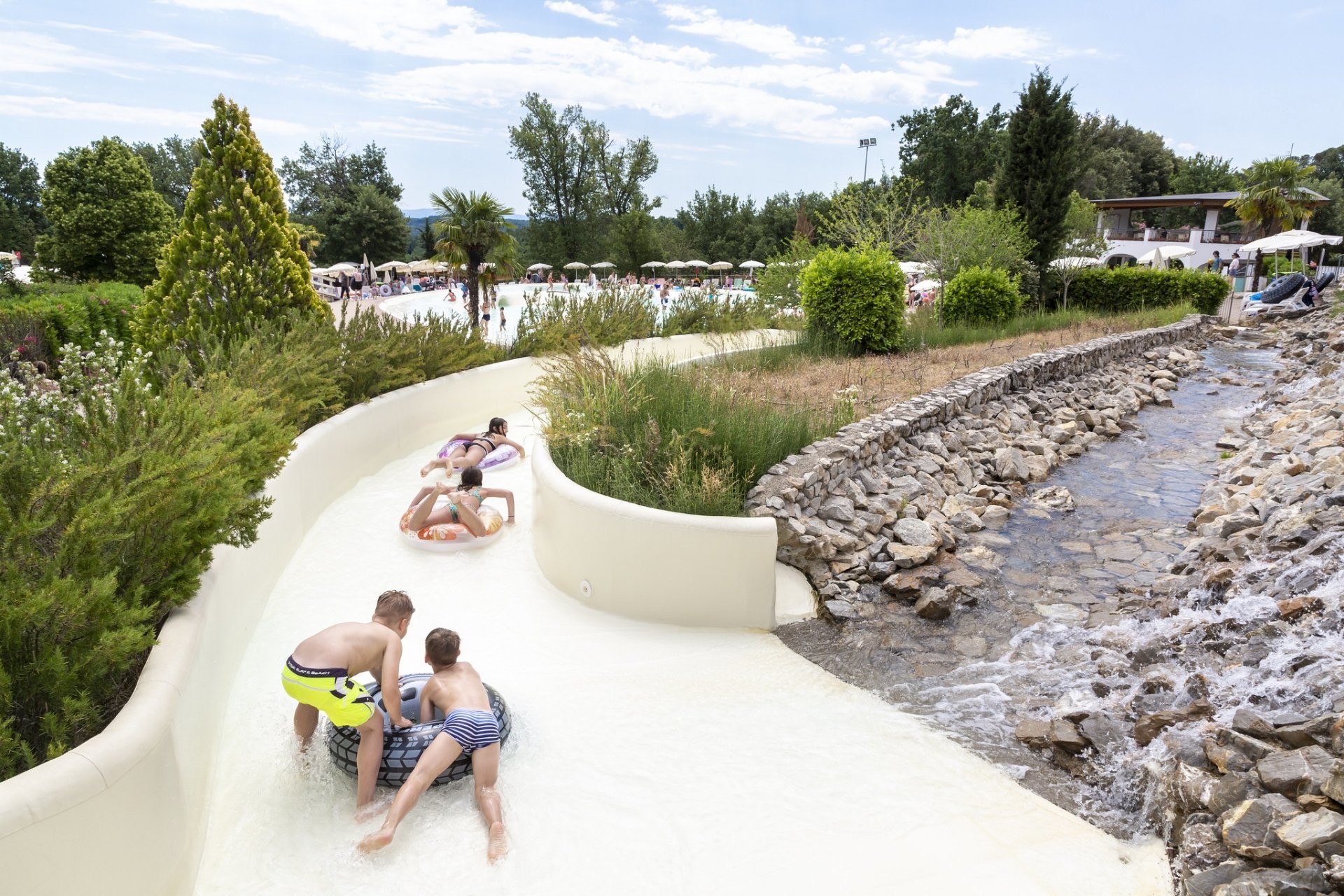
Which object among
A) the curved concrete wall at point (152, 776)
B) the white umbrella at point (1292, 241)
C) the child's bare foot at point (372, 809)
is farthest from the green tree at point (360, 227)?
the child's bare foot at point (372, 809)

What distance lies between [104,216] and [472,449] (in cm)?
1498

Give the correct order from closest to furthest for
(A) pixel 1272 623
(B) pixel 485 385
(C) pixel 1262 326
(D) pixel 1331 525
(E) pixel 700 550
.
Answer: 1. (A) pixel 1272 623
2. (E) pixel 700 550
3. (D) pixel 1331 525
4. (B) pixel 485 385
5. (C) pixel 1262 326

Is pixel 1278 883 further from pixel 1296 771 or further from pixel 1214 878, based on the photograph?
pixel 1296 771

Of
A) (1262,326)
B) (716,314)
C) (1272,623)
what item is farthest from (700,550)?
(1262,326)

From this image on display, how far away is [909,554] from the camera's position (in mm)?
6043

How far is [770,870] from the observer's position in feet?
10.3

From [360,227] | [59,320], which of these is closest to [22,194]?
[360,227]

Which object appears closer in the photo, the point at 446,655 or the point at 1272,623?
the point at 446,655

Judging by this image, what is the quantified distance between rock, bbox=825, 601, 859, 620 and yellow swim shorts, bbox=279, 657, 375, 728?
3050 mm

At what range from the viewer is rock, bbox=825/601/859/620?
5.31 m

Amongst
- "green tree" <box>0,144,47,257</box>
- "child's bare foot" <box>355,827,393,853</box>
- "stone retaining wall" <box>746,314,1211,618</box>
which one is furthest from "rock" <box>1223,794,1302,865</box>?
"green tree" <box>0,144,47,257</box>

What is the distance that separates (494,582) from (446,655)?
2.06 meters

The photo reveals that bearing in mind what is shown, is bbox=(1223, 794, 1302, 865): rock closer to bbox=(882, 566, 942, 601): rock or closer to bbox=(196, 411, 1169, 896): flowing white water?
bbox=(196, 411, 1169, 896): flowing white water

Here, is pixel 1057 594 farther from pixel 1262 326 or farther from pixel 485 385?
pixel 1262 326
